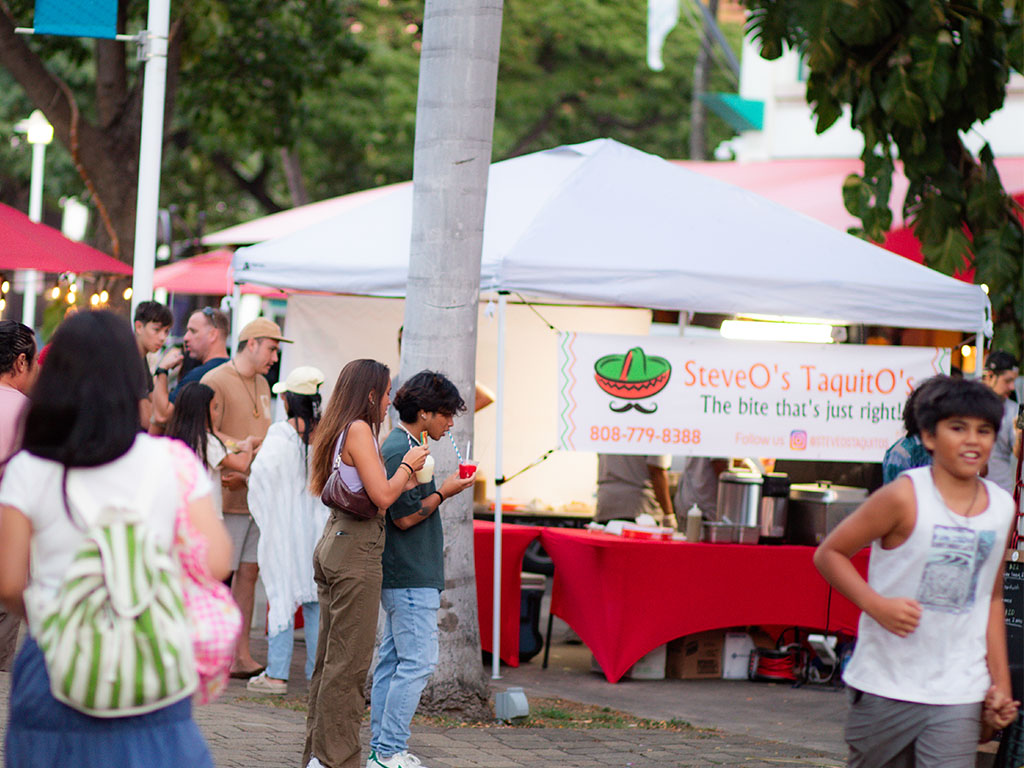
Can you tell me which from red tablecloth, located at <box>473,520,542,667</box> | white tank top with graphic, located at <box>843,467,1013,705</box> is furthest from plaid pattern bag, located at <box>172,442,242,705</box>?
red tablecloth, located at <box>473,520,542,667</box>

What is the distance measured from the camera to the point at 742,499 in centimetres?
938

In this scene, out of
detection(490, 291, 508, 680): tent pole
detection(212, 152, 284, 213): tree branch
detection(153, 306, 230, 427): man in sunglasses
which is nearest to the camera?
detection(490, 291, 508, 680): tent pole

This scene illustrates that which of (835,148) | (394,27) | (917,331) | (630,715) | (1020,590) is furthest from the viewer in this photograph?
(394,27)

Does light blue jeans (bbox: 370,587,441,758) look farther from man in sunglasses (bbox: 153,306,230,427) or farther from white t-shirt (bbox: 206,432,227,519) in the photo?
man in sunglasses (bbox: 153,306,230,427)

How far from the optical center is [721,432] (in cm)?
Answer: 920

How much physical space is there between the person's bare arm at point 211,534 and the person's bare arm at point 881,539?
167 cm

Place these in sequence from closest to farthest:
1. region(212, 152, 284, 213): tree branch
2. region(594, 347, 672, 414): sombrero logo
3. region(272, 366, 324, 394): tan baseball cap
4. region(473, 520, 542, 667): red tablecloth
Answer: region(272, 366, 324, 394): tan baseball cap < region(594, 347, 672, 414): sombrero logo < region(473, 520, 542, 667): red tablecloth < region(212, 152, 284, 213): tree branch

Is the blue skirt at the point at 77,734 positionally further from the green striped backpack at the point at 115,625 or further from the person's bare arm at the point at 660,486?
the person's bare arm at the point at 660,486

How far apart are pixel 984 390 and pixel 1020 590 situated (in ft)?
6.45

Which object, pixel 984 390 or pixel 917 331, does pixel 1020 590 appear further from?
pixel 917 331

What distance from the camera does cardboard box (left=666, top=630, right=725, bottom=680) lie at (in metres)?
9.61

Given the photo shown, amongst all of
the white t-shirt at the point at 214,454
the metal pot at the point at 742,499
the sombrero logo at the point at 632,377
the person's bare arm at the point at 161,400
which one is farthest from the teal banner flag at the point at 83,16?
the metal pot at the point at 742,499

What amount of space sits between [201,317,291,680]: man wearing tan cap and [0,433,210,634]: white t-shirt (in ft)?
18.1

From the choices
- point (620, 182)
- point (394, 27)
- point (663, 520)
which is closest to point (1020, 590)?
A: point (620, 182)
